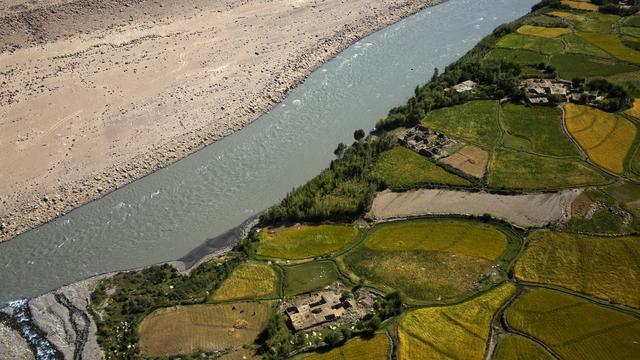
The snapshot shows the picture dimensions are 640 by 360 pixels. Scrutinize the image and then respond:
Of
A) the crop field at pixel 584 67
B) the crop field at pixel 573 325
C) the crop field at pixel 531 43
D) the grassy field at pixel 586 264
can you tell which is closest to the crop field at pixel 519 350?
the crop field at pixel 573 325

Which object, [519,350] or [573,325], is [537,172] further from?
[519,350]

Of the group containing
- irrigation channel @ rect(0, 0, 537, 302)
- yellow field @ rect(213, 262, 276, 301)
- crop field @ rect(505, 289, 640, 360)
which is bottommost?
crop field @ rect(505, 289, 640, 360)

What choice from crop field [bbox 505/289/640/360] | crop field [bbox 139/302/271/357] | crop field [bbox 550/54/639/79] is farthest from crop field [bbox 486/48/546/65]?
crop field [bbox 139/302/271/357]

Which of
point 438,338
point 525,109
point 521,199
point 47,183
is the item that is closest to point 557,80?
point 525,109

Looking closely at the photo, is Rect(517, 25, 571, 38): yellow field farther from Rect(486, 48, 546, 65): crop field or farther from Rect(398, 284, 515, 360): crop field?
Rect(398, 284, 515, 360): crop field

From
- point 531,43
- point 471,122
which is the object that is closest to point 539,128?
point 471,122

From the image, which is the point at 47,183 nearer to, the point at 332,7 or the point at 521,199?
the point at 521,199
